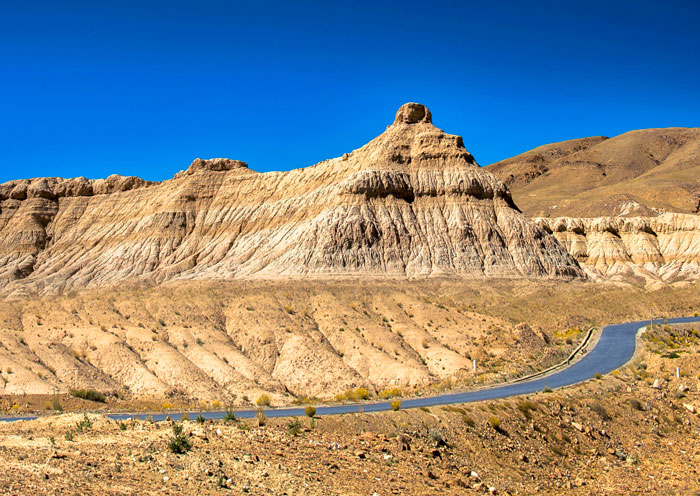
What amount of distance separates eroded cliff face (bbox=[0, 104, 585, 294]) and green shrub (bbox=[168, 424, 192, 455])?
175ft

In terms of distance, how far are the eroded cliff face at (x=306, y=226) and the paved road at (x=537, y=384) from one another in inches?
1282

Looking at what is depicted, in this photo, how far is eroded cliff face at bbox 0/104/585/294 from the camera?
74831 millimetres

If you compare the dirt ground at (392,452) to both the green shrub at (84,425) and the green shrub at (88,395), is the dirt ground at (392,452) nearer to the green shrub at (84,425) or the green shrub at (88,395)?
the green shrub at (84,425)

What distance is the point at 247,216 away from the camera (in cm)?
8775

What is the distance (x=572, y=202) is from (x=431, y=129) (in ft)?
219

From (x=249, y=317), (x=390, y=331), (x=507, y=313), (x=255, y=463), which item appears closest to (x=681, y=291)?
(x=507, y=313)

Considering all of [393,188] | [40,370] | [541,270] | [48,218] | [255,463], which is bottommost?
[255,463]

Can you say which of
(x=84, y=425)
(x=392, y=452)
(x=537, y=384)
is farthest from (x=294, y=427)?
(x=537, y=384)

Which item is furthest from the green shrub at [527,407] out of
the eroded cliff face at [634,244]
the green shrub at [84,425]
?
the eroded cliff face at [634,244]

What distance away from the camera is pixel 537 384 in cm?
2881

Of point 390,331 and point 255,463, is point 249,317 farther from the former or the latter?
point 255,463

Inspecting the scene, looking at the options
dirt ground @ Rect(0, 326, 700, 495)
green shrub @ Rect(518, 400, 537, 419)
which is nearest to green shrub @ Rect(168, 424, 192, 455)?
dirt ground @ Rect(0, 326, 700, 495)

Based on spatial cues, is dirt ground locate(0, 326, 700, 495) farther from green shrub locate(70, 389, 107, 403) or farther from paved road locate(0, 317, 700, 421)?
green shrub locate(70, 389, 107, 403)

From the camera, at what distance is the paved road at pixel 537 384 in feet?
75.2
